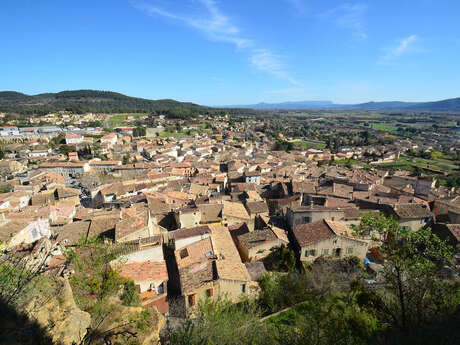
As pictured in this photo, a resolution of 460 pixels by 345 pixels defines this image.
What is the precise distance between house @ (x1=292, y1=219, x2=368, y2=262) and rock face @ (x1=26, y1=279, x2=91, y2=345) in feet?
50.3

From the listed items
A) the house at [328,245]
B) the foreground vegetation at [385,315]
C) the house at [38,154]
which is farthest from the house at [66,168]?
the foreground vegetation at [385,315]

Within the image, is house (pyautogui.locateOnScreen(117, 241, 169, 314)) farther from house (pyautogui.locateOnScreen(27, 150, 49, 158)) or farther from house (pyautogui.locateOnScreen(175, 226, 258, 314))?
house (pyautogui.locateOnScreen(27, 150, 49, 158))

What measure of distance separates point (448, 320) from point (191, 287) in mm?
12240

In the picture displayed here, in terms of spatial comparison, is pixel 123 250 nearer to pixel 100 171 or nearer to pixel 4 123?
pixel 100 171

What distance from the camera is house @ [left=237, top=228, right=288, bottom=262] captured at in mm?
18906

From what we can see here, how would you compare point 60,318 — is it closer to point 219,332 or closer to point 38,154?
point 219,332

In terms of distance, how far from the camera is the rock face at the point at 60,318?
674 centimetres

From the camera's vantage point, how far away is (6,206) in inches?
1187

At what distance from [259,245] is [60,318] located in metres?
14.1

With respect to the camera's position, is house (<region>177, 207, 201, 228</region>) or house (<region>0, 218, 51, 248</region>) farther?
house (<region>177, 207, 201, 228</region>)

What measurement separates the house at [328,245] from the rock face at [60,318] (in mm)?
15324

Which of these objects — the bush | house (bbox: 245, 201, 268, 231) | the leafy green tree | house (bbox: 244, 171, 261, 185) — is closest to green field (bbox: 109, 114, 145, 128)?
house (bbox: 244, 171, 261, 185)

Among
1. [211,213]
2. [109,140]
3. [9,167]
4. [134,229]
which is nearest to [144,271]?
[134,229]

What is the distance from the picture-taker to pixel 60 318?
7363 mm
